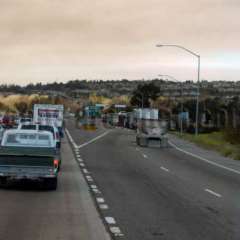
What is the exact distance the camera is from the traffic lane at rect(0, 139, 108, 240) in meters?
12.9

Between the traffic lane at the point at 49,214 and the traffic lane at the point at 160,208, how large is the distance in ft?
1.92

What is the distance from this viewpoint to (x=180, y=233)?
43.2 feet

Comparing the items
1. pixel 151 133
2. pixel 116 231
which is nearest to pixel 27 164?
pixel 116 231

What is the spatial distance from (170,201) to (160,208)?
174 cm

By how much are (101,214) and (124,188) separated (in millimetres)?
6544

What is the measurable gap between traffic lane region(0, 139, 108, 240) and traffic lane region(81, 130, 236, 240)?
58 cm

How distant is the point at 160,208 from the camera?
675 inches

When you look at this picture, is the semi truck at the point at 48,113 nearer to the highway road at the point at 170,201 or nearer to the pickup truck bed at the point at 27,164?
the highway road at the point at 170,201

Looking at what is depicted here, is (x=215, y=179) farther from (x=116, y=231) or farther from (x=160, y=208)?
(x=116, y=231)

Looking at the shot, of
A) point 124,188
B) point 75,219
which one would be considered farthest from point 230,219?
point 124,188

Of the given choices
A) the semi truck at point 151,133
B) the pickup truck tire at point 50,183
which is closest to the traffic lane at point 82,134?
the semi truck at point 151,133

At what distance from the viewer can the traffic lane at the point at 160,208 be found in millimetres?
13328

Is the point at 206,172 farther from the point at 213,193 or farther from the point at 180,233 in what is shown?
the point at 180,233

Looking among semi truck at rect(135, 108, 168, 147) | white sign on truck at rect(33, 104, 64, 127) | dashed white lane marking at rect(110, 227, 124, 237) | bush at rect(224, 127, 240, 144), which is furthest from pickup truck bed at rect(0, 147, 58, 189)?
bush at rect(224, 127, 240, 144)
